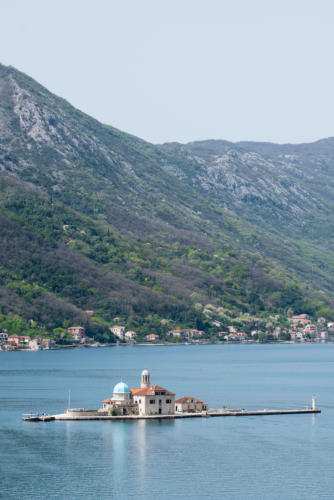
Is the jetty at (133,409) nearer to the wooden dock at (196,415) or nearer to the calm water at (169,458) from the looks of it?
the wooden dock at (196,415)

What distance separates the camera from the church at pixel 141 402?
145500 millimetres

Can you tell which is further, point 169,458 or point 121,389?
point 121,389

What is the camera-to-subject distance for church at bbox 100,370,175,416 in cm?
14550

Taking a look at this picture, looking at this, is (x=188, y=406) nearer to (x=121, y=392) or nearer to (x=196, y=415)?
(x=196, y=415)

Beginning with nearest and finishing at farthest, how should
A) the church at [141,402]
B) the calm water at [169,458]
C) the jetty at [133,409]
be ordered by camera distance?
the calm water at [169,458] → the jetty at [133,409] → the church at [141,402]

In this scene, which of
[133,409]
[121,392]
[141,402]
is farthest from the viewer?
[141,402]

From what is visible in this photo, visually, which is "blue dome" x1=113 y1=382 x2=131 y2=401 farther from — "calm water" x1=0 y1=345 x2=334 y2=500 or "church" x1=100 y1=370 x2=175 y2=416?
"calm water" x1=0 y1=345 x2=334 y2=500

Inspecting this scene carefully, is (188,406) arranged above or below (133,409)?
above

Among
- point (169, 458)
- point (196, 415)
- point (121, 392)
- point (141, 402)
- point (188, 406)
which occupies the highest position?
point (121, 392)

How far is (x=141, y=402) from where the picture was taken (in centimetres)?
14738

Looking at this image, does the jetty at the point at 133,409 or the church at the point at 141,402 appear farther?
the church at the point at 141,402

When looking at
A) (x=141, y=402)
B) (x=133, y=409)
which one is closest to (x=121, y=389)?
(x=133, y=409)

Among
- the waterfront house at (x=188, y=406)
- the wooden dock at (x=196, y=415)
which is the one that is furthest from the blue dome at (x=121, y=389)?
the waterfront house at (x=188, y=406)

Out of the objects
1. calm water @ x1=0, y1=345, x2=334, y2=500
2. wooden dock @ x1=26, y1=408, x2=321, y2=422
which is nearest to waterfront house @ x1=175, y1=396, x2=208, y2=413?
wooden dock @ x1=26, y1=408, x2=321, y2=422
